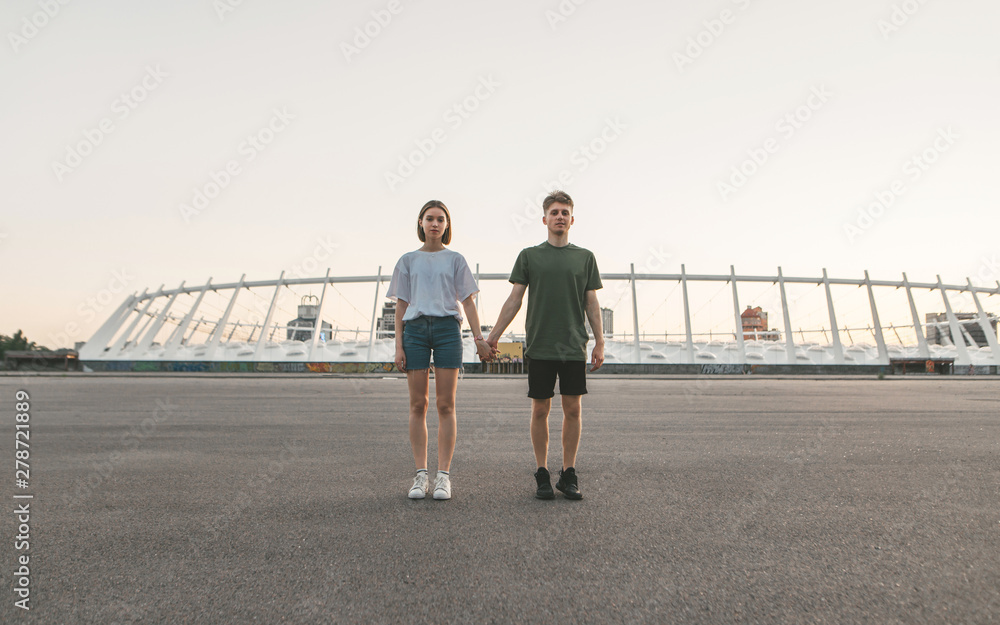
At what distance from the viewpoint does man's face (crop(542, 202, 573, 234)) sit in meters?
3.50

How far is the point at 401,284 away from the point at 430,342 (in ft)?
1.36

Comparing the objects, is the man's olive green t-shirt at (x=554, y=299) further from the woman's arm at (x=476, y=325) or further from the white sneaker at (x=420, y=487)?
the white sneaker at (x=420, y=487)

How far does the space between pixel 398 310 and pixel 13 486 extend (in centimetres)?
248

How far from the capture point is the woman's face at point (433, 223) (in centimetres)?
355

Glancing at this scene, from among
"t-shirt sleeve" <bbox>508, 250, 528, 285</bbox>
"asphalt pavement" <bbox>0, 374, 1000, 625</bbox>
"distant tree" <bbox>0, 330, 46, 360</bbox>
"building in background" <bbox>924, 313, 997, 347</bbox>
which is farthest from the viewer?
"distant tree" <bbox>0, 330, 46, 360</bbox>

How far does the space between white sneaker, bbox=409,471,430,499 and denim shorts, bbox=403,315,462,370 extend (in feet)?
2.03

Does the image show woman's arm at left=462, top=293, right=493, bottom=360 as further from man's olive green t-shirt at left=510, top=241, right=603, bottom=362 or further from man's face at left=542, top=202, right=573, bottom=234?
man's face at left=542, top=202, right=573, bottom=234

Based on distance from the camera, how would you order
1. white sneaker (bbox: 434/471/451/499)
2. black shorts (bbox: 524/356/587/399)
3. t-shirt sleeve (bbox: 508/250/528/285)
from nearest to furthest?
1. white sneaker (bbox: 434/471/451/499)
2. black shorts (bbox: 524/356/587/399)
3. t-shirt sleeve (bbox: 508/250/528/285)

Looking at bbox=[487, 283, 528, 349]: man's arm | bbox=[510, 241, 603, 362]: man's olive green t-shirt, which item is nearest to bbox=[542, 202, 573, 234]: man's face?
bbox=[510, 241, 603, 362]: man's olive green t-shirt

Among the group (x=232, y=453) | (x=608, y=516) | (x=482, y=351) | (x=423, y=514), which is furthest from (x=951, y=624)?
(x=232, y=453)

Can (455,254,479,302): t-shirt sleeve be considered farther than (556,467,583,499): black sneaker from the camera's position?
Yes

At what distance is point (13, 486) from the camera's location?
345 centimetres

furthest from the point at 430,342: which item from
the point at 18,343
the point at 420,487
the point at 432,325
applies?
the point at 18,343

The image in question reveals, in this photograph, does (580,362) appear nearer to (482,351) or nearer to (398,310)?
(482,351)
